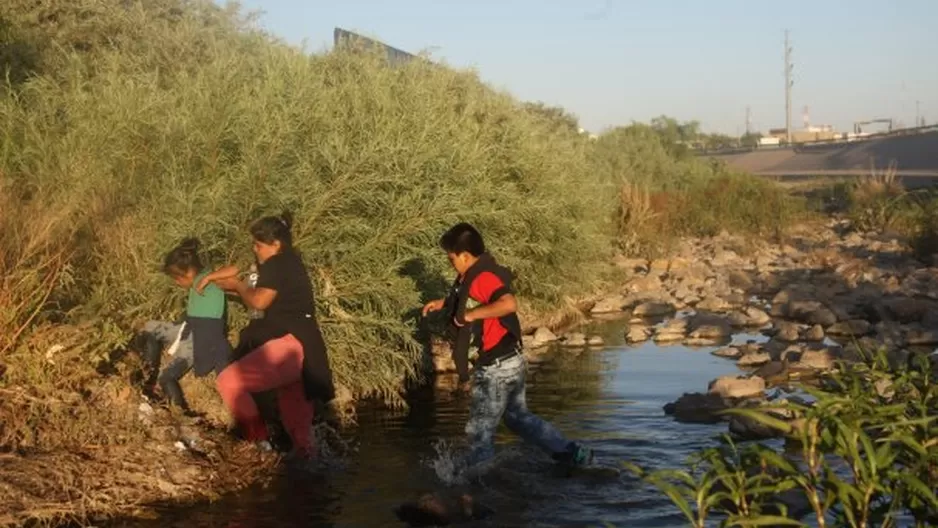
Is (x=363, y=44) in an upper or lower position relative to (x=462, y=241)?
upper

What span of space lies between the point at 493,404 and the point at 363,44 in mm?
10516

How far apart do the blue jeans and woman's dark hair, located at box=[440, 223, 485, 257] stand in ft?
2.74

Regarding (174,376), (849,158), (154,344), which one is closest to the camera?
(174,376)

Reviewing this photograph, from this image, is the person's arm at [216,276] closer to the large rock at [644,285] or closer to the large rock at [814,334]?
the large rock at [814,334]

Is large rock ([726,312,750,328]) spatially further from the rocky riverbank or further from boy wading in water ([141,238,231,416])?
boy wading in water ([141,238,231,416])

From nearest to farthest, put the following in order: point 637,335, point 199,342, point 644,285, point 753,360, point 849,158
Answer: point 199,342
point 753,360
point 637,335
point 644,285
point 849,158

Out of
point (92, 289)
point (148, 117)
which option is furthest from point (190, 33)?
point (92, 289)

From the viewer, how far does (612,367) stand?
52.1 ft

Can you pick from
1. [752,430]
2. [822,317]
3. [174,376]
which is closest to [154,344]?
[174,376]

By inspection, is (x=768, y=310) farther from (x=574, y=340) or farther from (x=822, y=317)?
(x=574, y=340)

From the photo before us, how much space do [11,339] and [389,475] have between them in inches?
116

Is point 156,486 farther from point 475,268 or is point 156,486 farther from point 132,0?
point 132,0

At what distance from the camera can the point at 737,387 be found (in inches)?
512

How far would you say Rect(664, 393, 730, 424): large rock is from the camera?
1182cm
